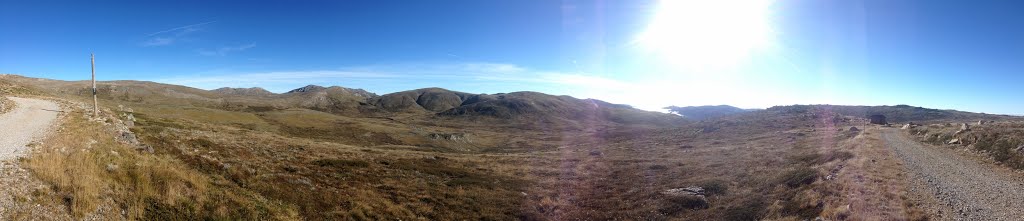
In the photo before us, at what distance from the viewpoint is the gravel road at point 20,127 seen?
1770cm

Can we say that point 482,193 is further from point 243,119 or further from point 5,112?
point 243,119

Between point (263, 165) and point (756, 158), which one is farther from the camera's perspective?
point (756, 158)

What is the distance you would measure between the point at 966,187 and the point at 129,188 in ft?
125

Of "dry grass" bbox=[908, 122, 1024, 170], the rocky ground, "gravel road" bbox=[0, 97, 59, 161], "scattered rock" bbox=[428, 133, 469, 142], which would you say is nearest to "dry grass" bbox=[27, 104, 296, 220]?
the rocky ground

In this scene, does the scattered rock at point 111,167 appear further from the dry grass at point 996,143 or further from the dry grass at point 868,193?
the dry grass at point 996,143

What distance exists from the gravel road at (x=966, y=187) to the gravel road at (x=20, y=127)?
37.8 m

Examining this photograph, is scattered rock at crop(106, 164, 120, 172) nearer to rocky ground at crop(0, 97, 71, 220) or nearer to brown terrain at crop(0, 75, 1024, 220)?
brown terrain at crop(0, 75, 1024, 220)

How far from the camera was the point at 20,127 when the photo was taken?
82.3 ft

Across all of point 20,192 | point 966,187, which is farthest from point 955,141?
point 20,192

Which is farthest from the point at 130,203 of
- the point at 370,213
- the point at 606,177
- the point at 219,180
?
the point at 606,177

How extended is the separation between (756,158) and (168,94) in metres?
236

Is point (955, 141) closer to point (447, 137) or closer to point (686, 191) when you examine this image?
point (686, 191)

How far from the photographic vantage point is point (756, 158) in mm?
44906

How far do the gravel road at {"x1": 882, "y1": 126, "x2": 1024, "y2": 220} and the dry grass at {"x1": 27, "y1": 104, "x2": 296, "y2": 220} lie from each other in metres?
28.5
